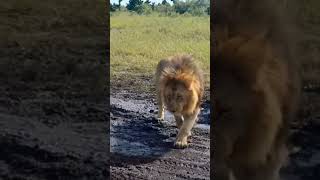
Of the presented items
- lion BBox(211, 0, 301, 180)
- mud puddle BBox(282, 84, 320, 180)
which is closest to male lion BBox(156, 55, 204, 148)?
mud puddle BBox(282, 84, 320, 180)

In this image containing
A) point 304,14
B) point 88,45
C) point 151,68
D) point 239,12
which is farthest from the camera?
point 151,68

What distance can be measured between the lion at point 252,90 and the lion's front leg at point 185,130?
2.24 m

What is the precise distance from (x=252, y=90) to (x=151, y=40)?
7.28 feet

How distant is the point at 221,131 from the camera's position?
5.31 feet

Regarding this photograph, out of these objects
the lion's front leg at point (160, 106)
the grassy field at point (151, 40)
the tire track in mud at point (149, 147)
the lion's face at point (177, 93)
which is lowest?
the tire track in mud at point (149, 147)

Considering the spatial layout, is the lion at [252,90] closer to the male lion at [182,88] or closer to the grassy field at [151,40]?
the grassy field at [151,40]

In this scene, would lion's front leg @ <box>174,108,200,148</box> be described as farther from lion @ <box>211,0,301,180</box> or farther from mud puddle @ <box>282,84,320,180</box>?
lion @ <box>211,0,301,180</box>

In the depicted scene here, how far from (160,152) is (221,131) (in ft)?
7.38

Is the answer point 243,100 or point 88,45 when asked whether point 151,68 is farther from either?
point 243,100

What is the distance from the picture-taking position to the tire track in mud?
353cm

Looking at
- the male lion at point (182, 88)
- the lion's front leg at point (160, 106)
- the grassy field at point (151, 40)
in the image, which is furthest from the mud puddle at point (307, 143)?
the lion's front leg at point (160, 106)

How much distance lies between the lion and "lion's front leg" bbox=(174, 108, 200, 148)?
2245 millimetres

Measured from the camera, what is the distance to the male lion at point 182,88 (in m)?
3.88

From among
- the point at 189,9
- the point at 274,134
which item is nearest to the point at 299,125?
the point at 274,134
